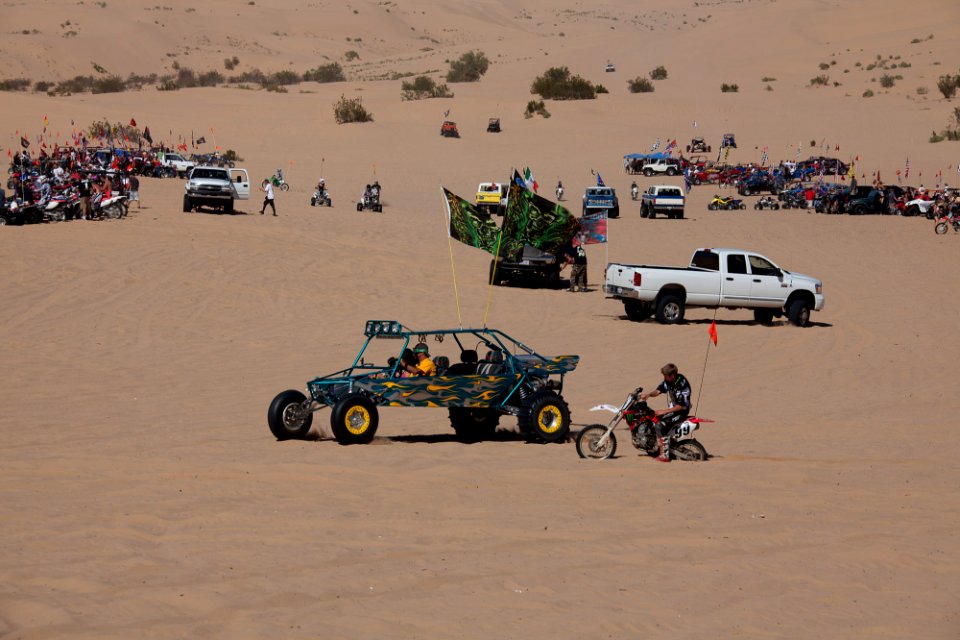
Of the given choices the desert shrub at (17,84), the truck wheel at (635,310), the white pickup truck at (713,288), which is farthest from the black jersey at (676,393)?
the desert shrub at (17,84)

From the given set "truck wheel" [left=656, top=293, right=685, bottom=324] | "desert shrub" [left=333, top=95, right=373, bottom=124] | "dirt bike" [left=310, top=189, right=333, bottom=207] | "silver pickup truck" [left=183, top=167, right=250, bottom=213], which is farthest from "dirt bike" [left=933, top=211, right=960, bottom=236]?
"desert shrub" [left=333, top=95, right=373, bottom=124]

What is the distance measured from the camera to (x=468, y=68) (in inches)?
3900

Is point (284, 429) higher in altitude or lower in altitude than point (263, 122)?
lower

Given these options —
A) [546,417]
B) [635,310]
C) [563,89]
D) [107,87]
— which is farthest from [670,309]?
[107,87]

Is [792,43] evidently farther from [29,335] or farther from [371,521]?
[371,521]

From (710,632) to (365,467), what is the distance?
5192 mm

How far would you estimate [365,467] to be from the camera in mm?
12023

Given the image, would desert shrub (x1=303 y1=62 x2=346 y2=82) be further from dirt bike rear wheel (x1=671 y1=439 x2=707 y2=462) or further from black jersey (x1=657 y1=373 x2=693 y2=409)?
dirt bike rear wheel (x1=671 y1=439 x2=707 y2=462)

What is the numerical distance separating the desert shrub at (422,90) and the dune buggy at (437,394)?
70066 millimetres

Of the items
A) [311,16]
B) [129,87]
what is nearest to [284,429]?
[129,87]

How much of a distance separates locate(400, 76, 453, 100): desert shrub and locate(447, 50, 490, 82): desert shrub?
7.67 metres

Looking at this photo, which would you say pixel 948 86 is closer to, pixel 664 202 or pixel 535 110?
pixel 535 110

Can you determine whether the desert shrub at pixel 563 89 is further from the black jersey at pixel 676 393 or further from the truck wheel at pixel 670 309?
the black jersey at pixel 676 393

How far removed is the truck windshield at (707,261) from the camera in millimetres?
25469
